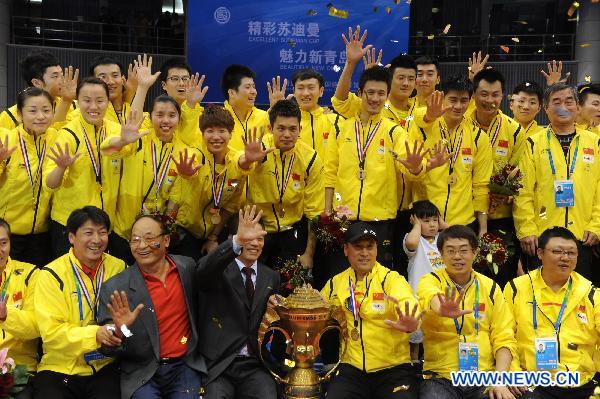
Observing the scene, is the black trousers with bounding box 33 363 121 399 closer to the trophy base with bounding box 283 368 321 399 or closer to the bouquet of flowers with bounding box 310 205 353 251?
the trophy base with bounding box 283 368 321 399

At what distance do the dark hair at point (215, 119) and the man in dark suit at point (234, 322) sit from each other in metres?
0.96

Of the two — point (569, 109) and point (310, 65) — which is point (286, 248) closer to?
point (569, 109)

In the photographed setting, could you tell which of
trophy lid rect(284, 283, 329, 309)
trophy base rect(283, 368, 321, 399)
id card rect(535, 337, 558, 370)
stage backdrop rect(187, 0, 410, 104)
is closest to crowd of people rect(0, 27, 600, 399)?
id card rect(535, 337, 558, 370)

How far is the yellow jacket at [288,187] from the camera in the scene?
19.1 feet

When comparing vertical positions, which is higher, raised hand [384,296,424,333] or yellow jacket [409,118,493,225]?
yellow jacket [409,118,493,225]

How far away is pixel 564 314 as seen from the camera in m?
4.87

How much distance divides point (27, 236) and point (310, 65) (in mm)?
7297

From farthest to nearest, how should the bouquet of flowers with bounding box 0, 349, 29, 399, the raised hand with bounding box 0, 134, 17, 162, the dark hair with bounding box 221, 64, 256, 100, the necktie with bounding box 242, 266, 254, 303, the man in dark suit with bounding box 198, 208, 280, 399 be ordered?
the dark hair with bounding box 221, 64, 256, 100, the raised hand with bounding box 0, 134, 17, 162, the necktie with bounding box 242, 266, 254, 303, the man in dark suit with bounding box 198, 208, 280, 399, the bouquet of flowers with bounding box 0, 349, 29, 399

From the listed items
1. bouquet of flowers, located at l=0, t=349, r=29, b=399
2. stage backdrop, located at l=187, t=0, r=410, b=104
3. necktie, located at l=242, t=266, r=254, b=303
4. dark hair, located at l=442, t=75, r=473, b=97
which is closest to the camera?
bouquet of flowers, located at l=0, t=349, r=29, b=399

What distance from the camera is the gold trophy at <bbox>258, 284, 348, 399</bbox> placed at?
4.73 m

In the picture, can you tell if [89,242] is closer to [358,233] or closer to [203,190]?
[203,190]

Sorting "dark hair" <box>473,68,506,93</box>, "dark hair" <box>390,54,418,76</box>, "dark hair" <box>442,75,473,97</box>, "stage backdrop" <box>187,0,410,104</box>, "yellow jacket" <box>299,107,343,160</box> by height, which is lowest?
"yellow jacket" <box>299,107,343,160</box>

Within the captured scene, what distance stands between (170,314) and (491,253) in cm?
237

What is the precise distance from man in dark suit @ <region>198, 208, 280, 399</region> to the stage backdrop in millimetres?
7322
